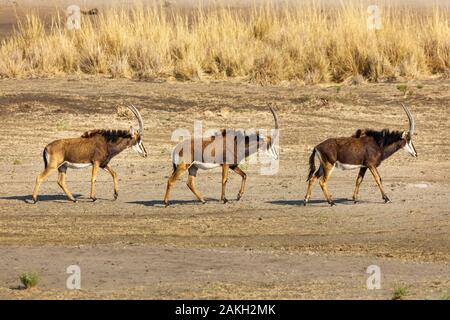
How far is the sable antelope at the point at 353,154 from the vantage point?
17.0m

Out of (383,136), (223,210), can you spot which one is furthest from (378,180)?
(223,210)

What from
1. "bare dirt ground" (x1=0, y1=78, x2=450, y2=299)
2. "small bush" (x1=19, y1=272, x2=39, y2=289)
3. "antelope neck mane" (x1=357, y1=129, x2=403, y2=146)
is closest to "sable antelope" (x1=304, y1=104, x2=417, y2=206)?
"antelope neck mane" (x1=357, y1=129, x2=403, y2=146)

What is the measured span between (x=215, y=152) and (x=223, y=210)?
2.33 ft

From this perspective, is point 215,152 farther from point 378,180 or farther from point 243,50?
point 243,50

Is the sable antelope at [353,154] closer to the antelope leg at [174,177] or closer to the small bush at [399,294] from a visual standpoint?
the antelope leg at [174,177]

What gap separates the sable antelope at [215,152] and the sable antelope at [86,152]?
98 cm

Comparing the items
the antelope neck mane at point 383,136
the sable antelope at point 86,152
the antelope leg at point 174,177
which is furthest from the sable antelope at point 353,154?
the sable antelope at point 86,152

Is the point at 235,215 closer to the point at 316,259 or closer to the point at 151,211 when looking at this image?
the point at 151,211

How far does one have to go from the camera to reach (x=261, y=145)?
17438mm

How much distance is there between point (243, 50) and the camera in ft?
88.4

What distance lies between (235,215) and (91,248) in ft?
8.29

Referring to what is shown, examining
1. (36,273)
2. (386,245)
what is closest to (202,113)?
(386,245)
